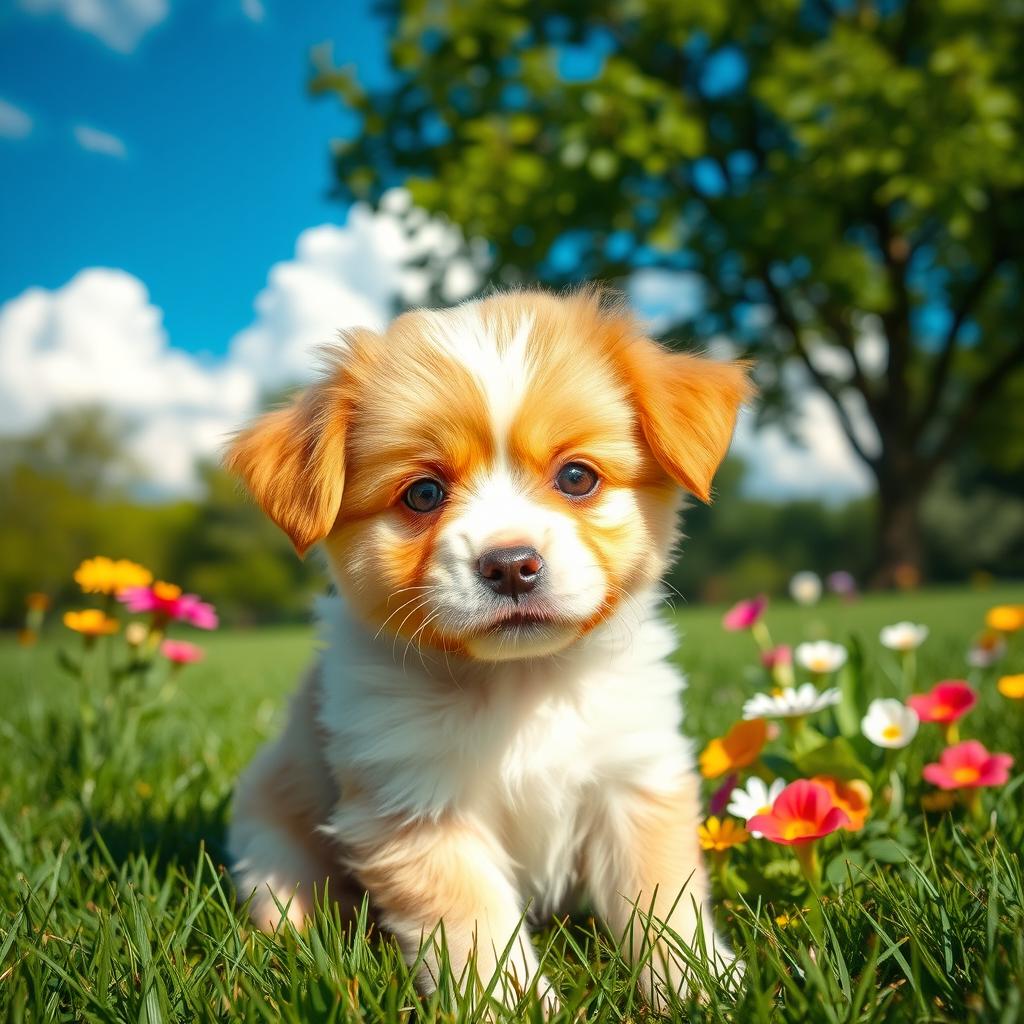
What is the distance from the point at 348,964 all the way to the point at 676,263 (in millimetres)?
12723

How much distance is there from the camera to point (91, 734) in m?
3.17

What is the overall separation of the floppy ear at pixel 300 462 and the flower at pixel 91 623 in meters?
1.42

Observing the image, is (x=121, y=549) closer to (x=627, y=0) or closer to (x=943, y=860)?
(x=627, y=0)

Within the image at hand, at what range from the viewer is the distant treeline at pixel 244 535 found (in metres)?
22.1

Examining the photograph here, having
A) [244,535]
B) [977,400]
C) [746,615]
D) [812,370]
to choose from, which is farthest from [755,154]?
[244,535]

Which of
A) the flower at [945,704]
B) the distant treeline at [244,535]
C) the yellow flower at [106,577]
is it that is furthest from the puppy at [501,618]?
the distant treeline at [244,535]

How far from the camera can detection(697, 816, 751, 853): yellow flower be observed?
204 cm

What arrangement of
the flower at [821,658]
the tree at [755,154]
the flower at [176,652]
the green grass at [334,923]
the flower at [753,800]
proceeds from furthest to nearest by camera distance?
the tree at [755,154] < the flower at [176,652] < the flower at [821,658] < the flower at [753,800] < the green grass at [334,923]

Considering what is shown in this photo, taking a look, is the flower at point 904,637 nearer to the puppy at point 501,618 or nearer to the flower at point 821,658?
the flower at point 821,658

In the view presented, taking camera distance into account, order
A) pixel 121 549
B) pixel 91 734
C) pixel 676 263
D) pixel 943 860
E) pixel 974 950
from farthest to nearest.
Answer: pixel 121 549 → pixel 676 263 → pixel 91 734 → pixel 943 860 → pixel 974 950

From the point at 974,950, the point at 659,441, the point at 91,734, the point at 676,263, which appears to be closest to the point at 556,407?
the point at 659,441

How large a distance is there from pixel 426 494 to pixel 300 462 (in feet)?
1.04

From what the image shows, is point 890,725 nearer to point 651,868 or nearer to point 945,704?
point 945,704

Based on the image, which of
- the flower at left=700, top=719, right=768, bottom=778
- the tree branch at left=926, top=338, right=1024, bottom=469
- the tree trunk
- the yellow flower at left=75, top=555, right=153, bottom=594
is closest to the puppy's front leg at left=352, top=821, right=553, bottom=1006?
the flower at left=700, top=719, right=768, bottom=778
